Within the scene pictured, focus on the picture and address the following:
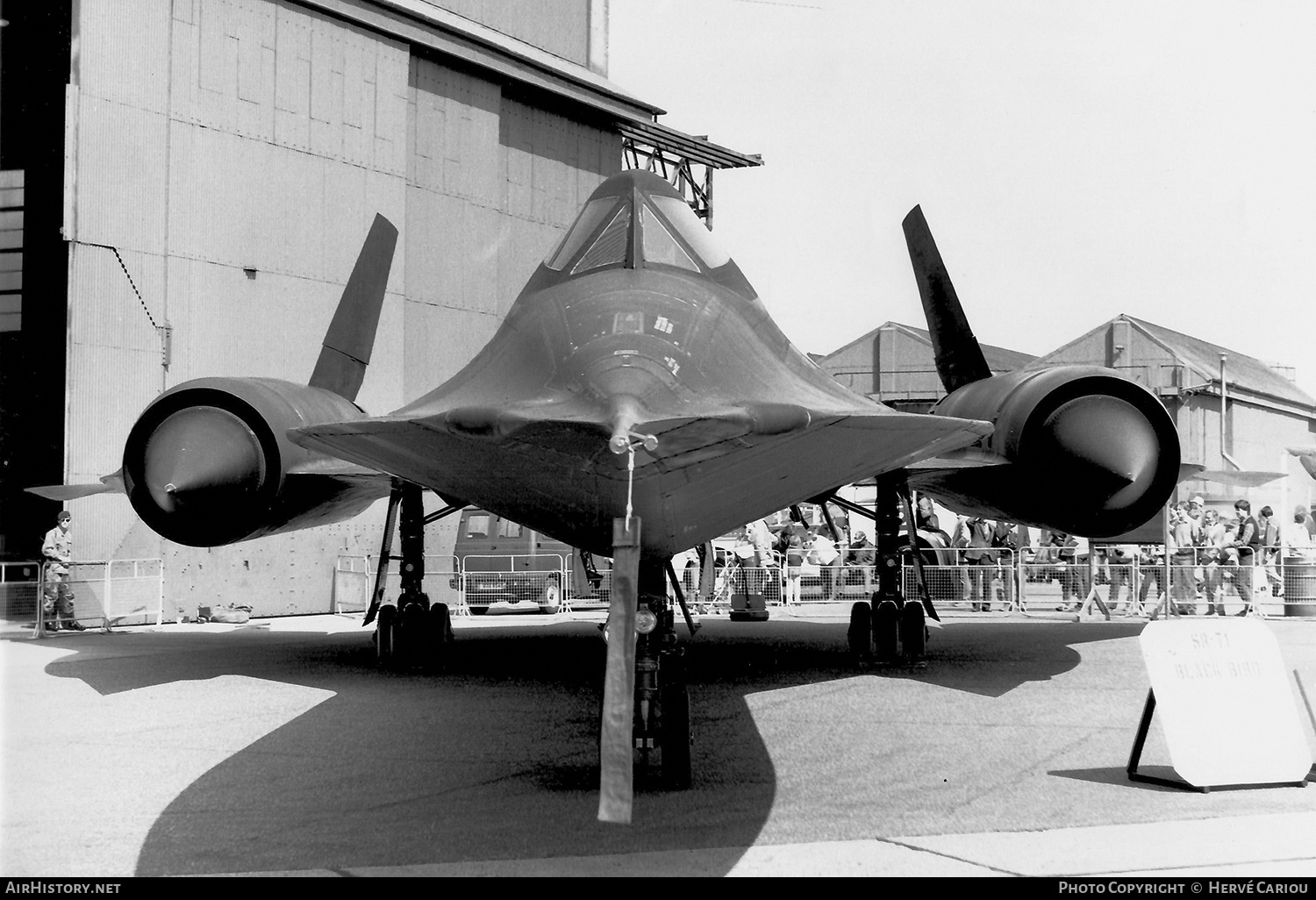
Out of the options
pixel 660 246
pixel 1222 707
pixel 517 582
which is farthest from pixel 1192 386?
pixel 660 246

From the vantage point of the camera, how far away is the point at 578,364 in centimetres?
469

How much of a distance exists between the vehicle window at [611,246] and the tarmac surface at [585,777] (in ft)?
8.20

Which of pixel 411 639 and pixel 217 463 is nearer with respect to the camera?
pixel 217 463

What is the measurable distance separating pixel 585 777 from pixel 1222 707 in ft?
10.0

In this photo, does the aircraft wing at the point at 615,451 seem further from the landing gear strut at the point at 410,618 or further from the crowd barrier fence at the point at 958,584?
the crowd barrier fence at the point at 958,584

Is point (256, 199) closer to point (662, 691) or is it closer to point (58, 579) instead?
point (58, 579)

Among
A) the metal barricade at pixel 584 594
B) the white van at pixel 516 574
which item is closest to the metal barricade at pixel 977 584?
the metal barricade at pixel 584 594

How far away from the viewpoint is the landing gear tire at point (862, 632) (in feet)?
33.6

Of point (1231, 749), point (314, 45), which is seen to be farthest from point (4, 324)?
point (1231, 749)

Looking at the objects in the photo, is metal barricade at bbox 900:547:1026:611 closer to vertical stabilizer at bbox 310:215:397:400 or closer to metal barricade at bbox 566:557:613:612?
metal barricade at bbox 566:557:613:612

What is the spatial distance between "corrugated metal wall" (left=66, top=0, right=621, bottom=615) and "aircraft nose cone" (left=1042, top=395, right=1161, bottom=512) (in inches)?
491

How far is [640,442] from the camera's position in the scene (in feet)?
12.3
